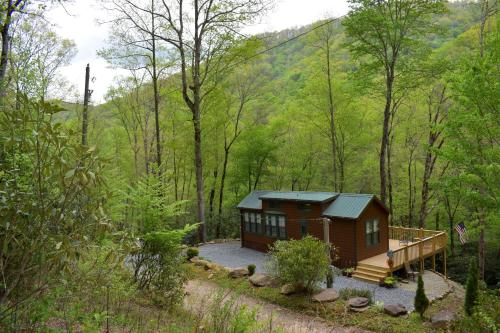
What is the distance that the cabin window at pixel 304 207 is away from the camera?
50.7 feet

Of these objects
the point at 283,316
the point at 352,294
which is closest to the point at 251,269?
the point at 283,316

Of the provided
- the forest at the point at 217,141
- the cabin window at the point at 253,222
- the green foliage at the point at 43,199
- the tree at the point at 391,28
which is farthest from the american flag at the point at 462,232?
the green foliage at the point at 43,199

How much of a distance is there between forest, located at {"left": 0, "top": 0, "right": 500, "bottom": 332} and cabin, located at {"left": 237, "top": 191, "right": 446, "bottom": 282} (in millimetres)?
1981

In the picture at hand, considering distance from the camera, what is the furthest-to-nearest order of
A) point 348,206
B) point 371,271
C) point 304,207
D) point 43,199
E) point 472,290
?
point 304,207 → point 348,206 → point 371,271 → point 472,290 → point 43,199

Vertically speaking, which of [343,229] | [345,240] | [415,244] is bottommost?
[415,244]

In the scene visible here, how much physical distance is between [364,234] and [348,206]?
4.16 feet

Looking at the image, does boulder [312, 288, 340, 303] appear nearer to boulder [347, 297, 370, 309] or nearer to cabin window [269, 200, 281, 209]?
boulder [347, 297, 370, 309]

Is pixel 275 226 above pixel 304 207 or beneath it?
beneath

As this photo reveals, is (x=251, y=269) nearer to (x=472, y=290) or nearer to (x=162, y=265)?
(x=162, y=265)

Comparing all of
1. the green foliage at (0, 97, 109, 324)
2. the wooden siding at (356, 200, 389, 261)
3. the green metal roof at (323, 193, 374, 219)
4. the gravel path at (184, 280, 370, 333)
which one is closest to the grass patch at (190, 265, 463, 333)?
the gravel path at (184, 280, 370, 333)

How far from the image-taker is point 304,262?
9.85 m

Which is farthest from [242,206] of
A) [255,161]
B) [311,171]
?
[311,171]

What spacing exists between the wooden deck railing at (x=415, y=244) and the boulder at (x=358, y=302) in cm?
397

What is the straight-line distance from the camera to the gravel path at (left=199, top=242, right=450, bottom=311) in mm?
10984
